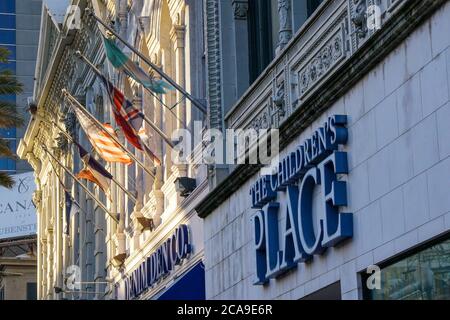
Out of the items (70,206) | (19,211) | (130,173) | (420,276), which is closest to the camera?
(420,276)

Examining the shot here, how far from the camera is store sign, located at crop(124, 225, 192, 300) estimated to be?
30.2 meters

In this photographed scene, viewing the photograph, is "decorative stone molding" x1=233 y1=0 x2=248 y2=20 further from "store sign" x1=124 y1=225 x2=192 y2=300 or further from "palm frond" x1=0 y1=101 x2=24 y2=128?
"palm frond" x1=0 y1=101 x2=24 y2=128

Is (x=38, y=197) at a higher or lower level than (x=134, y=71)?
higher

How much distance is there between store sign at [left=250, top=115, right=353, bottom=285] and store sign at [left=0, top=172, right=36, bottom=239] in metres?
73.0

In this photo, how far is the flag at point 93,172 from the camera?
36406 mm

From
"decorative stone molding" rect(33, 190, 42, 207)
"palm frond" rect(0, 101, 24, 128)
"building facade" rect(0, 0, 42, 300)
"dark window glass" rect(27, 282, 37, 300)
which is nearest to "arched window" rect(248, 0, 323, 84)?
"palm frond" rect(0, 101, 24, 128)

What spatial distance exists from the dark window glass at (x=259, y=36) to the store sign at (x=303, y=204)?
359 cm

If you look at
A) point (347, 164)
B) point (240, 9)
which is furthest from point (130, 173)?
point (347, 164)

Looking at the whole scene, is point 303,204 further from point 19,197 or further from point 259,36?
point 19,197

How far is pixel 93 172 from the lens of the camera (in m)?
38.1

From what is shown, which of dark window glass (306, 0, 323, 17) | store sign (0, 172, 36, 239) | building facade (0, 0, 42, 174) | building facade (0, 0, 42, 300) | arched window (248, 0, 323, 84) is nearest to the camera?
dark window glass (306, 0, 323, 17)

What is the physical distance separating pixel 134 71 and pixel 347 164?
1082cm

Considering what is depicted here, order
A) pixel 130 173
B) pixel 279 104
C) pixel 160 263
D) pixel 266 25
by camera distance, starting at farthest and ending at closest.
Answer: pixel 130 173 < pixel 160 263 < pixel 266 25 < pixel 279 104
